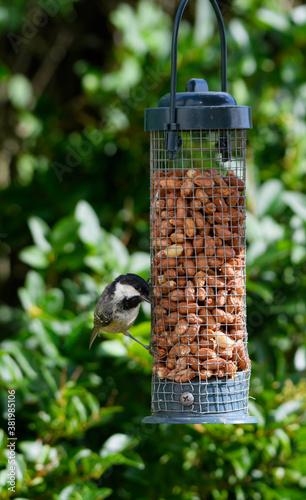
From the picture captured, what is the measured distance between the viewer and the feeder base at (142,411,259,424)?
7.50ft

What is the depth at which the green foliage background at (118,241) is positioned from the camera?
128 inches

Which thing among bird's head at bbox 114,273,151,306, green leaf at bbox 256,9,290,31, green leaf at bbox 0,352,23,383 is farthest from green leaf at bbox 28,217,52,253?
green leaf at bbox 256,9,290,31

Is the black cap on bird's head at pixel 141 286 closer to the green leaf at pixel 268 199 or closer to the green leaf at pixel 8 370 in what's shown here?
the green leaf at pixel 8 370

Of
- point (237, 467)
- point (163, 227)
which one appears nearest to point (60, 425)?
point (237, 467)

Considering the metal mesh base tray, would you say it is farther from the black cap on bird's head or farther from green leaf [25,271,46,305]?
green leaf [25,271,46,305]

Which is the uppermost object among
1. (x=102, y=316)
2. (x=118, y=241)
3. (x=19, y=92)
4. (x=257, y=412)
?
(x=19, y=92)

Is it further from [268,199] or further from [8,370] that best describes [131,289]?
[268,199]

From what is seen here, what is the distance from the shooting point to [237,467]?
3.29 metres

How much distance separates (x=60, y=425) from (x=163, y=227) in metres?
1.22

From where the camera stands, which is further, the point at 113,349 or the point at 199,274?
the point at 113,349

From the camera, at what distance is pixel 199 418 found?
2.34 meters

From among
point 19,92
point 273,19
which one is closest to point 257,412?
point 273,19

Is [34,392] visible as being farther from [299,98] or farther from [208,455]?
[299,98]

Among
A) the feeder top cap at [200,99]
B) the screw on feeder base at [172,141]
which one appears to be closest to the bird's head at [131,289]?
the screw on feeder base at [172,141]
